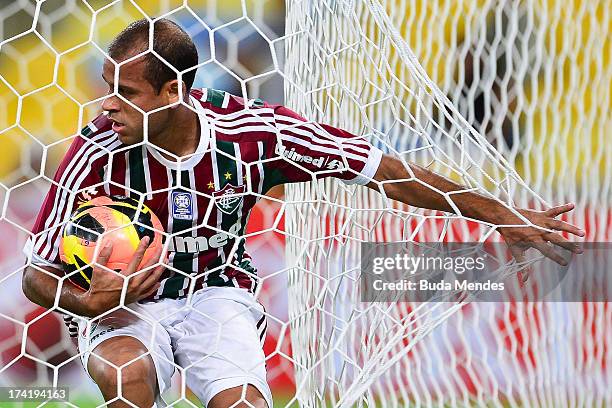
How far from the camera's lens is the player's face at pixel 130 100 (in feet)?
3.68

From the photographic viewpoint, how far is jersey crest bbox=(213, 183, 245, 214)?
1258 millimetres

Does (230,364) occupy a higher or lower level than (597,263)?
lower

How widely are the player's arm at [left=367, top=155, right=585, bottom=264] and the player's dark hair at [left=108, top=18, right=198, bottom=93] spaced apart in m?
0.31

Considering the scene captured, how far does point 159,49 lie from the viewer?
45.3 inches

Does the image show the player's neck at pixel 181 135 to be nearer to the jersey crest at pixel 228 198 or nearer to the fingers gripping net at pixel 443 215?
the jersey crest at pixel 228 198

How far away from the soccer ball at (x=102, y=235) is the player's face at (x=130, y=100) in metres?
0.09

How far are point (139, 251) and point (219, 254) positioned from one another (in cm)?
21

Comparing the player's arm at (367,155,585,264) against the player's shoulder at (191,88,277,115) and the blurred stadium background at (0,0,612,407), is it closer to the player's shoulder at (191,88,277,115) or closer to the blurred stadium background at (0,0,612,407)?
the player's shoulder at (191,88,277,115)

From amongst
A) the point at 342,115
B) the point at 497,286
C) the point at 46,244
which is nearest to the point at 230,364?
the point at 46,244

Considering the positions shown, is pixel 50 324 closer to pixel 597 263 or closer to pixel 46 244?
pixel 46 244

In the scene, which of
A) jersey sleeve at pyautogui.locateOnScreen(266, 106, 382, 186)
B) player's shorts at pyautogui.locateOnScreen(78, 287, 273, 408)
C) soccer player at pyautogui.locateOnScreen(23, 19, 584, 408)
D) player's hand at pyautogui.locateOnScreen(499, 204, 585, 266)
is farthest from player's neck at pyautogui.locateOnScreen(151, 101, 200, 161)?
player's hand at pyautogui.locateOnScreen(499, 204, 585, 266)

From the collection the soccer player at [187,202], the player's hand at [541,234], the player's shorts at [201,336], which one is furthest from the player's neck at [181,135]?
the player's hand at [541,234]

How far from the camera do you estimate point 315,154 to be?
4.13 ft

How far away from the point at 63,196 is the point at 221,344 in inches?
11.6
